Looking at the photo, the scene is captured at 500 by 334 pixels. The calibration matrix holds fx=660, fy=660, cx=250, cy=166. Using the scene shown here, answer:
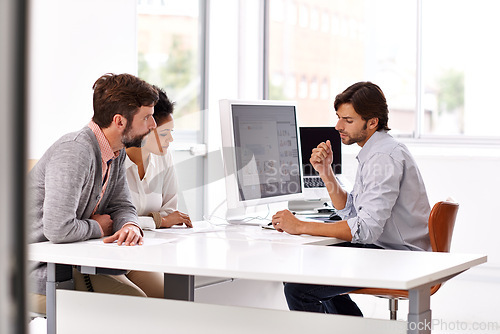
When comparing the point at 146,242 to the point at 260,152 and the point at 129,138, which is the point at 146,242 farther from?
the point at 260,152

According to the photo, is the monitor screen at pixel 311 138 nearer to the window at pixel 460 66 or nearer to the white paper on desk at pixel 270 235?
the white paper on desk at pixel 270 235

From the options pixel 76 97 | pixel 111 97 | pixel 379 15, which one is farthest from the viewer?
pixel 379 15

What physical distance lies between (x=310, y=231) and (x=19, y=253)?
204 centimetres

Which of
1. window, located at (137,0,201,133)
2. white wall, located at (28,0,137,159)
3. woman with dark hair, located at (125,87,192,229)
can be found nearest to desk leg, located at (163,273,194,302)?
woman with dark hair, located at (125,87,192,229)

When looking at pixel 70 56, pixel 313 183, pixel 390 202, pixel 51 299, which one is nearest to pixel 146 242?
pixel 51 299

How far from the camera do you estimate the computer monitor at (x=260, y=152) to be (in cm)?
258

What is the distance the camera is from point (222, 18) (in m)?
5.61

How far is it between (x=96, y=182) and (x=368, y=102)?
1074 mm

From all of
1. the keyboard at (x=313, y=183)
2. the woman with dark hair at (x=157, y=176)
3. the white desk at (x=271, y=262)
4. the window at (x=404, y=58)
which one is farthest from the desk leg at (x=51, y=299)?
the window at (x=404, y=58)

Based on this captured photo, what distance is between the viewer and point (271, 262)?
175 centimetres

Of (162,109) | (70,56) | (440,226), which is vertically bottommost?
(440,226)

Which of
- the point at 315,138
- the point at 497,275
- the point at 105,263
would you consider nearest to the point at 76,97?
the point at 315,138

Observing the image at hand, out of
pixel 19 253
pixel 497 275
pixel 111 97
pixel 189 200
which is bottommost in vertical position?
pixel 497 275

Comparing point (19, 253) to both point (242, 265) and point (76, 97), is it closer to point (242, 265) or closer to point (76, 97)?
point (242, 265)
